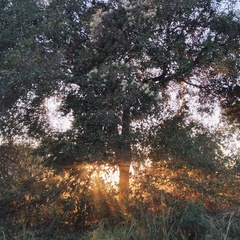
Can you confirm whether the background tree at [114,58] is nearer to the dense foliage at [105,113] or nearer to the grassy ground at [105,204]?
the dense foliage at [105,113]

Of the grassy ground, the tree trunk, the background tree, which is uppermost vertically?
the background tree

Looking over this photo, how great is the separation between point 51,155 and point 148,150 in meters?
2.27

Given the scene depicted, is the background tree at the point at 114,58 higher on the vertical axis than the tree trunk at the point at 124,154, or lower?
higher

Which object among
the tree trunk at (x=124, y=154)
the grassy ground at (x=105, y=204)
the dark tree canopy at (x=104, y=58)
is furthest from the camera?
the tree trunk at (x=124, y=154)

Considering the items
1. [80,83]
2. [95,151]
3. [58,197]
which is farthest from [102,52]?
[58,197]

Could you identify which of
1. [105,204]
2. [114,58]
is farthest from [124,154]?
[114,58]

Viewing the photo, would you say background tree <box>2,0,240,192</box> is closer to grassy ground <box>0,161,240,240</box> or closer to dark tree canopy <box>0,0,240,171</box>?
dark tree canopy <box>0,0,240,171</box>

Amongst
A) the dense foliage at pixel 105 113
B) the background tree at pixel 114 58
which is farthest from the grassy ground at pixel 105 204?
the background tree at pixel 114 58

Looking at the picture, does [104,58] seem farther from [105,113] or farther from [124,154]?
[124,154]

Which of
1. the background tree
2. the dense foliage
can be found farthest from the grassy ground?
the background tree

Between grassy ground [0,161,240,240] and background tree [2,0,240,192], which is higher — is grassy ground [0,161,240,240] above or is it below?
below

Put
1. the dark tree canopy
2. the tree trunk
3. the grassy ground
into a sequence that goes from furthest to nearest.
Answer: the tree trunk, the dark tree canopy, the grassy ground

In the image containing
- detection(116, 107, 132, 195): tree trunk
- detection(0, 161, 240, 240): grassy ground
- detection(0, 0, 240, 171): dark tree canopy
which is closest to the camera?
detection(0, 161, 240, 240): grassy ground

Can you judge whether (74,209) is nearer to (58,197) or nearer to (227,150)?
(58,197)
